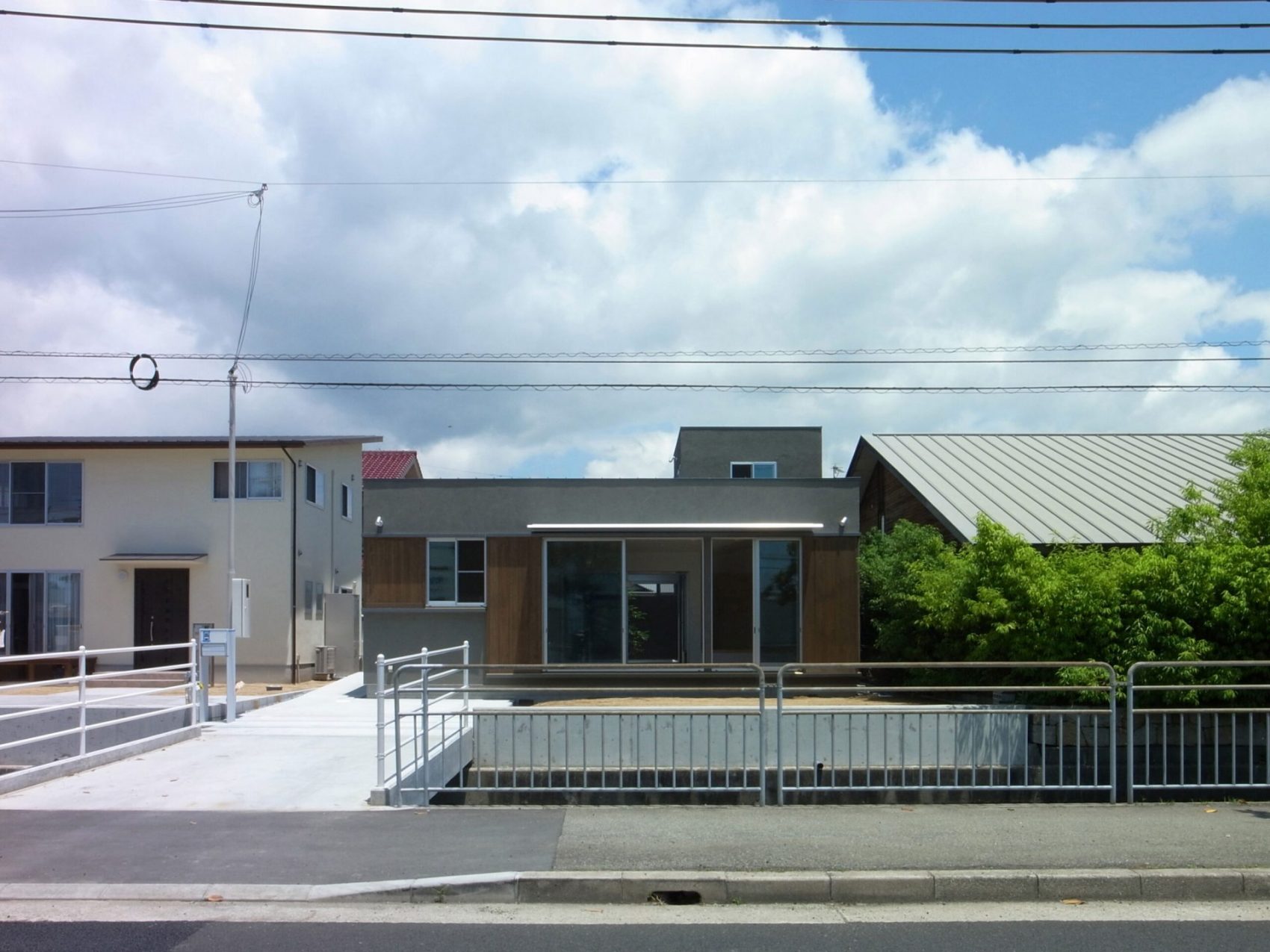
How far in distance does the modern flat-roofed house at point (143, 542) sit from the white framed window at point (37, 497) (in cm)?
2

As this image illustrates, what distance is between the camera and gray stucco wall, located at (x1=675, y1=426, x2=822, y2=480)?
27.6 meters

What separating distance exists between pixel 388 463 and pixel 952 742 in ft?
100

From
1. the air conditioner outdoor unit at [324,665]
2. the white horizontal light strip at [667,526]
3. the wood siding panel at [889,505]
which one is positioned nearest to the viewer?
the white horizontal light strip at [667,526]

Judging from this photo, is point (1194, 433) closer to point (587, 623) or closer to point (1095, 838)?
point (587, 623)

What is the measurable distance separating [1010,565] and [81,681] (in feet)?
38.9

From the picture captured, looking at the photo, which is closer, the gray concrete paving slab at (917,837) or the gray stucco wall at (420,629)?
the gray concrete paving slab at (917,837)

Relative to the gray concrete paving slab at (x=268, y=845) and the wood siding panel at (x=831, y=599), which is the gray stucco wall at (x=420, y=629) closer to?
the wood siding panel at (x=831, y=599)

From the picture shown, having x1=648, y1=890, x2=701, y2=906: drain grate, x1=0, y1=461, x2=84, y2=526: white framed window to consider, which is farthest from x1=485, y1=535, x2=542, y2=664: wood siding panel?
x1=648, y1=890, x2=701, y2=906: drain grate

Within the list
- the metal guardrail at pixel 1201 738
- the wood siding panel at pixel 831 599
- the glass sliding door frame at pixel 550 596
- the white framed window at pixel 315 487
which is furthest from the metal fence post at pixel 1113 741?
the white framed window at pixel 315 487

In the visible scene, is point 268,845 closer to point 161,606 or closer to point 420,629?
point 420,629

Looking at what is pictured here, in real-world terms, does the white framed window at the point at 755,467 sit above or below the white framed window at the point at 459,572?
above

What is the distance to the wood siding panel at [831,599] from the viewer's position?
20453mm

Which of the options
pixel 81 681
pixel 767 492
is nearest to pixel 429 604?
pixel 767 492

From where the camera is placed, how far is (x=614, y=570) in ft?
67.8
